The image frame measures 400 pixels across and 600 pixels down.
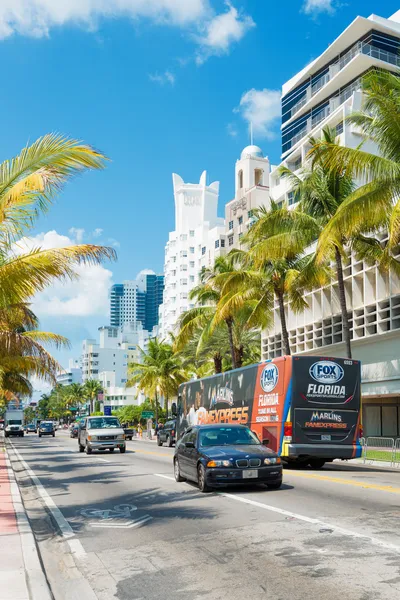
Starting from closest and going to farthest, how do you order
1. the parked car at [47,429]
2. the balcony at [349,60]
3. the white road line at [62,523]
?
the white road line at [62,523]
the balcony at [349,60]
the parked car at [47,429]

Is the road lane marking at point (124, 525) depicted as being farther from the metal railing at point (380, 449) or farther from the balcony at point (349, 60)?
the balcony at point (349, 60)

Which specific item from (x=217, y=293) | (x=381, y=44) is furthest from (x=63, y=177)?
(x=381, y=44)

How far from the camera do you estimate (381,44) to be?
186ft

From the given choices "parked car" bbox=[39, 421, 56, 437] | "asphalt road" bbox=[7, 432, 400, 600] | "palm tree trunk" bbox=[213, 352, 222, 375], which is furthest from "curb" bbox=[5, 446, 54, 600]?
"parked car" bbox=[39, 421, 56, 437]

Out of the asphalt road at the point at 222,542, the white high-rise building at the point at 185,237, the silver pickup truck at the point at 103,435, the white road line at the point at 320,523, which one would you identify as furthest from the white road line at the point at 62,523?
the white high-rise building at the point at 185,237

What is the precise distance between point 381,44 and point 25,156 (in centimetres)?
5079

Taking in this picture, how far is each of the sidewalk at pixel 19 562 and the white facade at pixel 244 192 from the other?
67.0 meters

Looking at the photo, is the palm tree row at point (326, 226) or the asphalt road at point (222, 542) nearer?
the asphalt road at point (222, 542)

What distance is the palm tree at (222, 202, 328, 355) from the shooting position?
99.6ft

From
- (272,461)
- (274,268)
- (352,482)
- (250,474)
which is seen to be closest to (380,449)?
(352,482)

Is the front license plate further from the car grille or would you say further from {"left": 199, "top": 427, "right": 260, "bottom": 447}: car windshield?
{"left": 199, "top": 427, "right": 260, "bottom": 447}: car windshield

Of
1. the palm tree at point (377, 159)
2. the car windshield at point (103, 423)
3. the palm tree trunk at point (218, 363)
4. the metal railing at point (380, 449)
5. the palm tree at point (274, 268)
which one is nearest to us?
the palm tree at point (377, 159)

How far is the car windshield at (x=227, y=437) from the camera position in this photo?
50.4 feet

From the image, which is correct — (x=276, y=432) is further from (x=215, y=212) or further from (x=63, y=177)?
(x=215, y=212)
